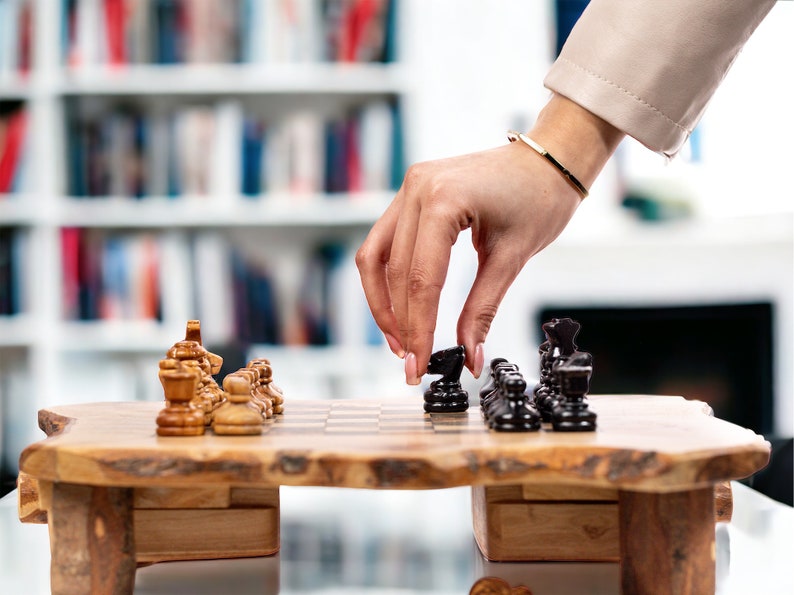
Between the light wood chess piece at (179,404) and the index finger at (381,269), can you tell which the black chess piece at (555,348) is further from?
the light wood chess piece at (179,404)

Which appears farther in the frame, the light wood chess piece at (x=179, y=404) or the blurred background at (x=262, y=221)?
the blurred background at (x=262, y=221)

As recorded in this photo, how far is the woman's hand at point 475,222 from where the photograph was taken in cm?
120

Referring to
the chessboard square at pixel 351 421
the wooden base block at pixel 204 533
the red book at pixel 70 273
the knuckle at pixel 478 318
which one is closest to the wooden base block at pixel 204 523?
the wooden base block at pixel 204 533

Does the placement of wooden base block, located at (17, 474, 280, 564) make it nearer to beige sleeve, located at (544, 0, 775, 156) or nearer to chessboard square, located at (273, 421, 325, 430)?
chessboard square, located at (273, 421, 325, 430)

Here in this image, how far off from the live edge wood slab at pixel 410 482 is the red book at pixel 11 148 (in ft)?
7.23

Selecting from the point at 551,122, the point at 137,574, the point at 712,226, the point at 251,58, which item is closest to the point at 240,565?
the point at 137,574

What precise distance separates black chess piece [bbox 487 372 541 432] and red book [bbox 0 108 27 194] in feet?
8.21

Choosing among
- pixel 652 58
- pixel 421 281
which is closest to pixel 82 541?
pixel 421 281

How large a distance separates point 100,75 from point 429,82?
1144 mm

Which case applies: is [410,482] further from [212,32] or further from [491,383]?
[212,32]

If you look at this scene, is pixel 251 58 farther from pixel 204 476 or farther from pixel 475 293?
pixel 204 476

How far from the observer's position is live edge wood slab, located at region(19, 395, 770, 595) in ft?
2.96

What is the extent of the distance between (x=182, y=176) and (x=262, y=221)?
31cm

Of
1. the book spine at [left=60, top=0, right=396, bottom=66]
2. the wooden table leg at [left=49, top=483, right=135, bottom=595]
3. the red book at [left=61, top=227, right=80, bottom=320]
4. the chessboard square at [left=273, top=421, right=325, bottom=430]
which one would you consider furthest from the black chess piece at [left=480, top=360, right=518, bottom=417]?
the red book at [left=61, top=227, right=80, bottom=320]
